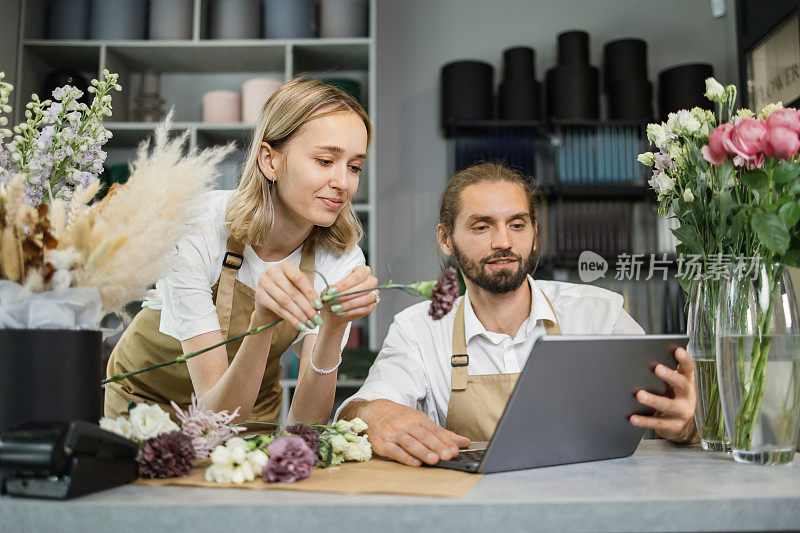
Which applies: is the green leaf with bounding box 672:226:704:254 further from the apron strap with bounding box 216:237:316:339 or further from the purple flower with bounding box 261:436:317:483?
the apron strap with bounding box 216:237:316:339

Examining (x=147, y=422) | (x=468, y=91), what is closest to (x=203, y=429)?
(x=147, y=422)

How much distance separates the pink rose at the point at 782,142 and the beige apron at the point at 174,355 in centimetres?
91

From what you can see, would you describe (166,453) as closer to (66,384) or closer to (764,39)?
(66,384)

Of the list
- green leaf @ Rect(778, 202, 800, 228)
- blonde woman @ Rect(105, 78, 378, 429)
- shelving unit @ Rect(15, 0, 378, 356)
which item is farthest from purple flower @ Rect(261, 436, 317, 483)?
shelving unit @ Rect(15, 0, 378, 356)

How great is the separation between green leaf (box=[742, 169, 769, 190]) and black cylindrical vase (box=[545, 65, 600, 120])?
240 centimetres

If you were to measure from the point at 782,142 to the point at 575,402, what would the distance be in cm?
41

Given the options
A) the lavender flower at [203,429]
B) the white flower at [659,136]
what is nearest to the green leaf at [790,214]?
the white flower at [659,136]

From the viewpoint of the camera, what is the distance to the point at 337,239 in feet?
4.89

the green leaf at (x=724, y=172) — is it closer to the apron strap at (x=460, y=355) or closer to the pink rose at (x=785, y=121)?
the pink rose at (x=785, y=121)

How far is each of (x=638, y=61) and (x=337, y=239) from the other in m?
→ 2.39

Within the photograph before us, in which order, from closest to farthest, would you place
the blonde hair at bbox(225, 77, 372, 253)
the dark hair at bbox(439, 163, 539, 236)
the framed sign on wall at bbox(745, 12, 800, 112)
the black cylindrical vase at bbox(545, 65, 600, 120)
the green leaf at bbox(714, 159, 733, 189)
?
the green leaf at bbox(714, 159, 733, 189), the blonde hair at bbox(225, 77, 372, 253), the dark hair at bbox(439, 163, 539, 236), the framed sign on wall at bbox(745, 12, 800, 112), the black cylindrical vase at bbox(545, 65, 600, 120)

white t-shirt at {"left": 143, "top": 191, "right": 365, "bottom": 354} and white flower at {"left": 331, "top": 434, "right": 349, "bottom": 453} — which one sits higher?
white t-shirt at {"left": 143, "top": 191, "right": 365, "bottom": 354}

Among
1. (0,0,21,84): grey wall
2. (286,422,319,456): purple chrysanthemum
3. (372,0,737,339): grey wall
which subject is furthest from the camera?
(372,0,737,339): grey wall

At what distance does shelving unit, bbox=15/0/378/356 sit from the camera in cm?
306
